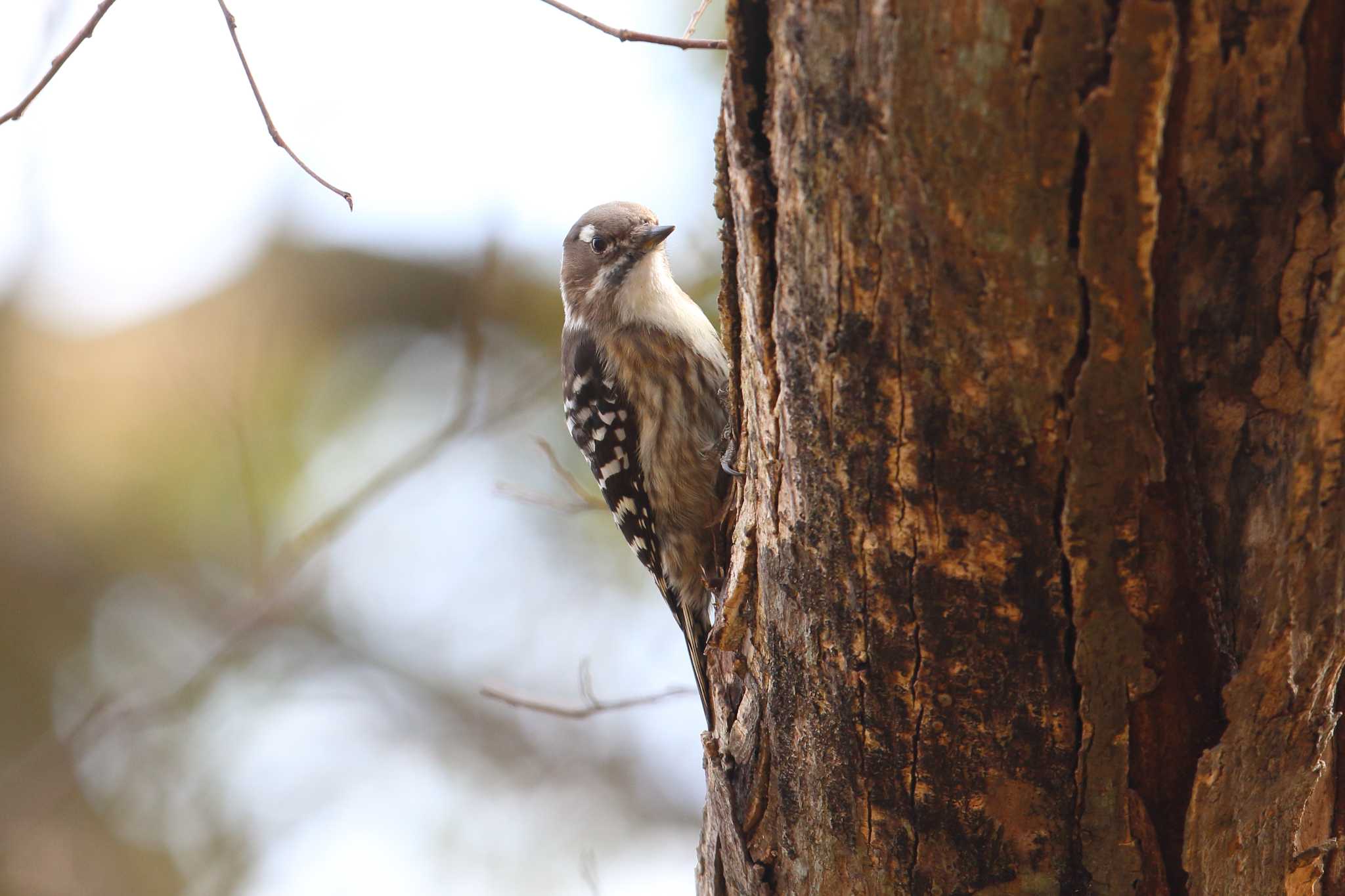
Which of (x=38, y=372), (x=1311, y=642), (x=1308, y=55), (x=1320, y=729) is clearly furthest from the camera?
(x=38, y=372)

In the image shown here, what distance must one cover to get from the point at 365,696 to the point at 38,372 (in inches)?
110

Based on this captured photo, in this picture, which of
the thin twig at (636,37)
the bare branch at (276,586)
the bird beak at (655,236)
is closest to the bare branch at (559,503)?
the bare branch at (276,586)

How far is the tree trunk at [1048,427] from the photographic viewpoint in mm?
1353

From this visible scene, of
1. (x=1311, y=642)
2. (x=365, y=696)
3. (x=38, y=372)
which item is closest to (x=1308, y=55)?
(x=1311, y=642)

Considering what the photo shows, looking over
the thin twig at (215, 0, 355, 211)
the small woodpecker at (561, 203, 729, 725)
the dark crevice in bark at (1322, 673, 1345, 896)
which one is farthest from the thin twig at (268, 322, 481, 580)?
the dark crevice in bark at (1322, 673, 1345, 896)

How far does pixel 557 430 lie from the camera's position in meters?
5.95

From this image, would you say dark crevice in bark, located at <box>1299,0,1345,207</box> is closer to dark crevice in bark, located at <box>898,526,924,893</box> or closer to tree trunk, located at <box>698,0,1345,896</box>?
tree trunk, located at <box>698,0,1345,896</box>

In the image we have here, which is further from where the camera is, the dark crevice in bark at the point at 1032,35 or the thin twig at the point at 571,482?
the thin twig at the point at 571,482

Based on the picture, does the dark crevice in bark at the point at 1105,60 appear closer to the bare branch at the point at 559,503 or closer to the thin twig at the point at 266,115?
the thin twig at the point at 266,115

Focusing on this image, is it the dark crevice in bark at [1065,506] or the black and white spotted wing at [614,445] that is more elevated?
the dark crevice in bark at [1065,506]

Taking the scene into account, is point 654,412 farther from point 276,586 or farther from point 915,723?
point 915,723

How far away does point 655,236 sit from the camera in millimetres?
4375

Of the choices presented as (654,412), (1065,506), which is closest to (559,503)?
(654,412)

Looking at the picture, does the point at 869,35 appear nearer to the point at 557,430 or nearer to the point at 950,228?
the point at 950,228
